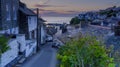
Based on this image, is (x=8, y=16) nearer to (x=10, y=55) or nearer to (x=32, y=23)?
(x=10, y=55)

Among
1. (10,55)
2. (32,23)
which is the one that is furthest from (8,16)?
(32,23)

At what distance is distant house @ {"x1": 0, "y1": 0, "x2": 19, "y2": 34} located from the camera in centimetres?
3130

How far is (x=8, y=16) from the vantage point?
34.2 metres

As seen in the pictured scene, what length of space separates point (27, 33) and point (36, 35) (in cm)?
669

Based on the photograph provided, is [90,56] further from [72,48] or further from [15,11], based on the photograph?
[15,11]

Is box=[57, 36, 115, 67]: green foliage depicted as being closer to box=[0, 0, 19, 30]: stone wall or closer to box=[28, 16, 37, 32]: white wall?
box=[0, 0, 19, 30]: stone wall

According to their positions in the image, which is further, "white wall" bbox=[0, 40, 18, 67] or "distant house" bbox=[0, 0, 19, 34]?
"distant house" bbox=[0, 0, 19, 34]

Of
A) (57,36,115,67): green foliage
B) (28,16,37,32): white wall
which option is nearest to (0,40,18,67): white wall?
(57,36,115,67): green foliage

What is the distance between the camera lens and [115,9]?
3822 cm

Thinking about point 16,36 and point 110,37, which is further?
point 16,36

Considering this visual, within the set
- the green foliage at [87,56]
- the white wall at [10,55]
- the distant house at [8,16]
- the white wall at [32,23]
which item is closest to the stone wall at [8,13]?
the distant house at [8,16]

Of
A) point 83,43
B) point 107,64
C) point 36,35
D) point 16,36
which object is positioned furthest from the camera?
point 36,35

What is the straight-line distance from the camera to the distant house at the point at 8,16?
3130 cm

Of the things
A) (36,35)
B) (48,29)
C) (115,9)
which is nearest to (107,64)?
(115,9)
